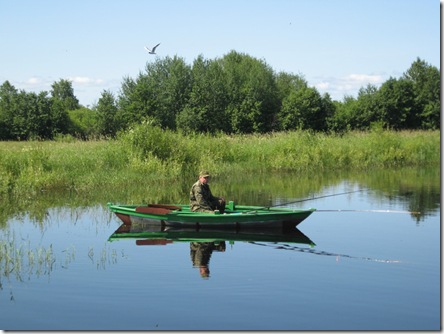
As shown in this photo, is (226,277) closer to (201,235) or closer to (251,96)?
(201,235)

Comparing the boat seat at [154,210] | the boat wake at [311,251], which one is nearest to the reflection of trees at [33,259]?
the boat seat at [154,210]

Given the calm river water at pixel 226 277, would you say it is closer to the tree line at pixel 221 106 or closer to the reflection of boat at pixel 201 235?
the reflection of boat at pixel 201 235

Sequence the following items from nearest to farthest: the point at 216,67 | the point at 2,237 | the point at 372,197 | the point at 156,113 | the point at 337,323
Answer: the point at 337,323 < the point at 2,237 < the point at 372,197 < the point at 156,113 < the point at 216,67

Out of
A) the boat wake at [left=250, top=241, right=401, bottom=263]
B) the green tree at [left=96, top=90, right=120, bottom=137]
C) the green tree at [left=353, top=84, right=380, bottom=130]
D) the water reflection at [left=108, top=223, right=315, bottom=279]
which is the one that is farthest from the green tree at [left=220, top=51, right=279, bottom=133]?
the boat wake at [left=250, top=241, right=401, bottom=263]

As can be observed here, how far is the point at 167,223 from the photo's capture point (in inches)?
627

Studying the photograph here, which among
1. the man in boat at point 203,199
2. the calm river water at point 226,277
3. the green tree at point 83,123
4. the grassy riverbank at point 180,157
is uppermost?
the green tree at point 83,123

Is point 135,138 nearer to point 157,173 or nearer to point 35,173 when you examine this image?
point 157,173

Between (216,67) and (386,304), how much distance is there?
60216mm

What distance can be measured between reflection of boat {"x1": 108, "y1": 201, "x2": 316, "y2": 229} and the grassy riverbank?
726 cm

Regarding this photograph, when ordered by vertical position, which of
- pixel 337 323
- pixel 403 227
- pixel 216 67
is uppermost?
pixel 216 67

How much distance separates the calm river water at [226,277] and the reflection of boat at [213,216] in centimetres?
58

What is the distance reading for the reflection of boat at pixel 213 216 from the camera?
1509 centimetres

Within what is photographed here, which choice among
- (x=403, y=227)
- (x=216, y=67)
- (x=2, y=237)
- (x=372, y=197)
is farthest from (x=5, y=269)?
(x=216, y=67)

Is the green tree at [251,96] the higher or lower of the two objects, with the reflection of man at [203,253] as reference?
higher
